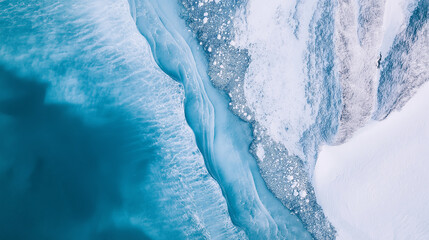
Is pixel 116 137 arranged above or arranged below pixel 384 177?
below

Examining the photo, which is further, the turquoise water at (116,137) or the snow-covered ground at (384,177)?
the turquoise water at (116,137)

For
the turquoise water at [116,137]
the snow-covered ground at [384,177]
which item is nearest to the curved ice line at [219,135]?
the turquoise water at [116,137]

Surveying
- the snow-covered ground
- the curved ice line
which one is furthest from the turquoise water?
the snow-covered ground

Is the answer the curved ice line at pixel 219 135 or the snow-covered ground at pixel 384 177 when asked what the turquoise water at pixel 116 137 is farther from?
the snow-covered ground at pixel 384 177

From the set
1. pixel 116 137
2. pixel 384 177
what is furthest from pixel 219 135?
pixel 384 177

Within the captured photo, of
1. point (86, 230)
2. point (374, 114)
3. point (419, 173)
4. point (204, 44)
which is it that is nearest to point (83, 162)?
point (86, 230)

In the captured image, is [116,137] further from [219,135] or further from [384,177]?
[384,177]
